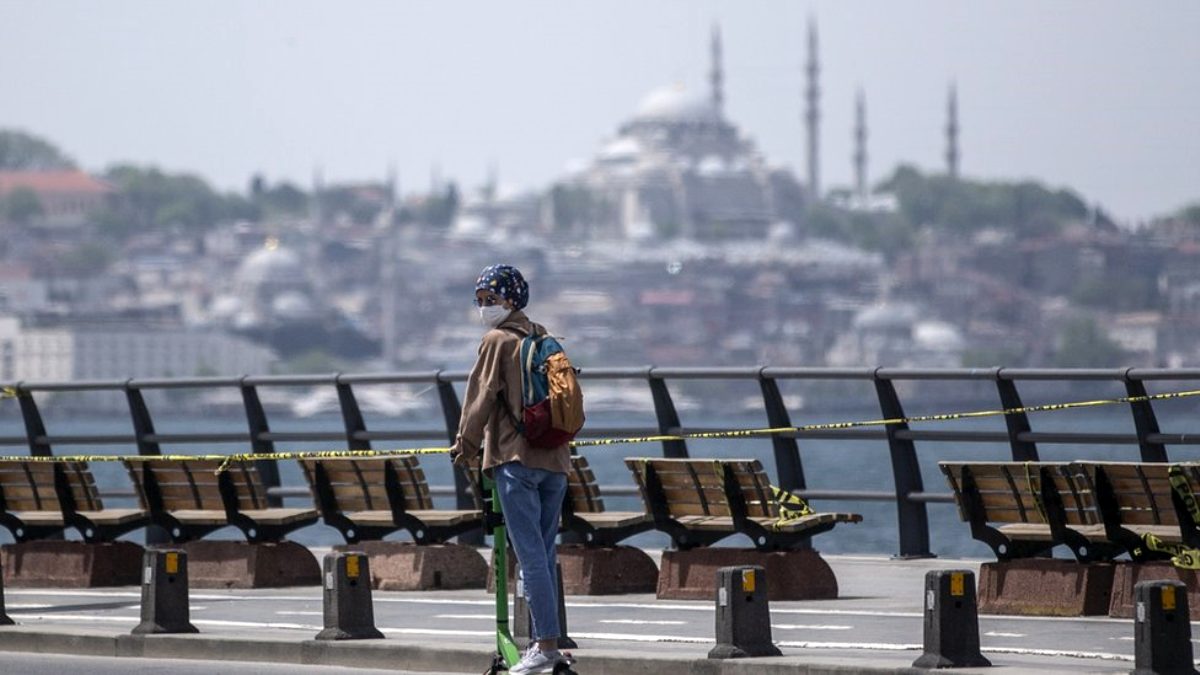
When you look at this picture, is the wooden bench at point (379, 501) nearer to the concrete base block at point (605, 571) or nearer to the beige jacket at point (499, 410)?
the concrete base block at point (605, 571)

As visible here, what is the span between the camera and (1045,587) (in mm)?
13281

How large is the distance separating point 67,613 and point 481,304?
5229 millimetres

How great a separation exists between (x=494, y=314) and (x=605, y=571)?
4.90 metres

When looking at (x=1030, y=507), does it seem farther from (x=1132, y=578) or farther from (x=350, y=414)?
(x=350, y=414)

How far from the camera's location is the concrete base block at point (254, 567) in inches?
647

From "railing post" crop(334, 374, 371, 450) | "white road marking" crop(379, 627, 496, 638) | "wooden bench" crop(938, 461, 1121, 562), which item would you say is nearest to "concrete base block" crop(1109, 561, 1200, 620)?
"wooden bench" crop(938, 461, 1121, 562)

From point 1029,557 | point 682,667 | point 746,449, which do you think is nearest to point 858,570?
point 1029,557

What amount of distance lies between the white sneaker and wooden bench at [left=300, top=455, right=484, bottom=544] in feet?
16.5

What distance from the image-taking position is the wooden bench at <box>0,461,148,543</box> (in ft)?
55.9

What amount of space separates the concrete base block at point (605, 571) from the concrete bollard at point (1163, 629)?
5754 mm

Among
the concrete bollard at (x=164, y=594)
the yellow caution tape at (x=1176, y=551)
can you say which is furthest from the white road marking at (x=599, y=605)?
the concrete bollard at (x=164, y=594)

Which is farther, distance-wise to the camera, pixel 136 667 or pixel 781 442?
pixel 781 442

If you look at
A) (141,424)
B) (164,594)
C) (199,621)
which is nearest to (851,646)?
(164,594)

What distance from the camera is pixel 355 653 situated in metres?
12.2
